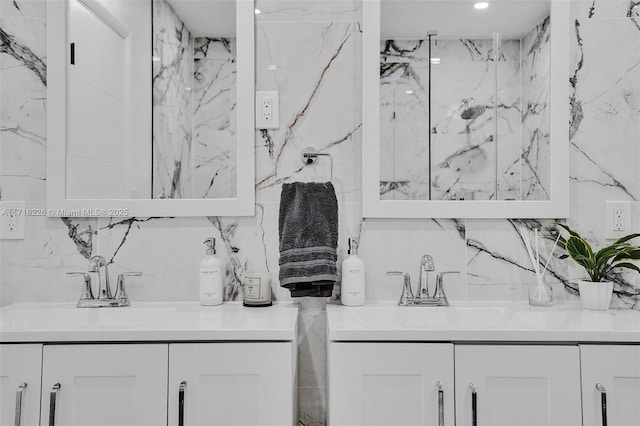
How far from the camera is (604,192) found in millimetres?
1438

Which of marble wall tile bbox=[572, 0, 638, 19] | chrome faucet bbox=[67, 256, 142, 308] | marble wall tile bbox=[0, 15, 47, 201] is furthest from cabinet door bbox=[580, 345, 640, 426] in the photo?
marble wall tile bbox=[0, 15, 47, 201]

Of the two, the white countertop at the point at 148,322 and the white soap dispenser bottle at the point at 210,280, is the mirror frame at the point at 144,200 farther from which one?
the white countertop at the point at 148,322

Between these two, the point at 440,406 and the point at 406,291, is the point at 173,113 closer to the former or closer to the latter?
the point at 406,291

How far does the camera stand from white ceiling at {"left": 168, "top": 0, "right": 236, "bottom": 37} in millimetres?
1434

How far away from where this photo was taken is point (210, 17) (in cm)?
144

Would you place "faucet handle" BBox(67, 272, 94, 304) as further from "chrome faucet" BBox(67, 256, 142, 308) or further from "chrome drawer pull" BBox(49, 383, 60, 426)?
"chrome drawer pull" BBox(49, 383, 60, 426)

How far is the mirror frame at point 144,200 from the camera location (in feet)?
Result: 4.68

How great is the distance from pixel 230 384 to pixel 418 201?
78cm

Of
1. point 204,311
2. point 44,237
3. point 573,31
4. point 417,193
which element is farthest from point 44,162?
point 573,31

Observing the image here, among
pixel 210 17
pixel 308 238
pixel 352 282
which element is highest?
pixel 210 17

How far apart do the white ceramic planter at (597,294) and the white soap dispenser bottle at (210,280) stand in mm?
1106

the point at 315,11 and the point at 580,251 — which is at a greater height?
the point at 315,11

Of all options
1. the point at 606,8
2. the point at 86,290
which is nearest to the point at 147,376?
the point at 86,290

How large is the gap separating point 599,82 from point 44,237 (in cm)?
185
